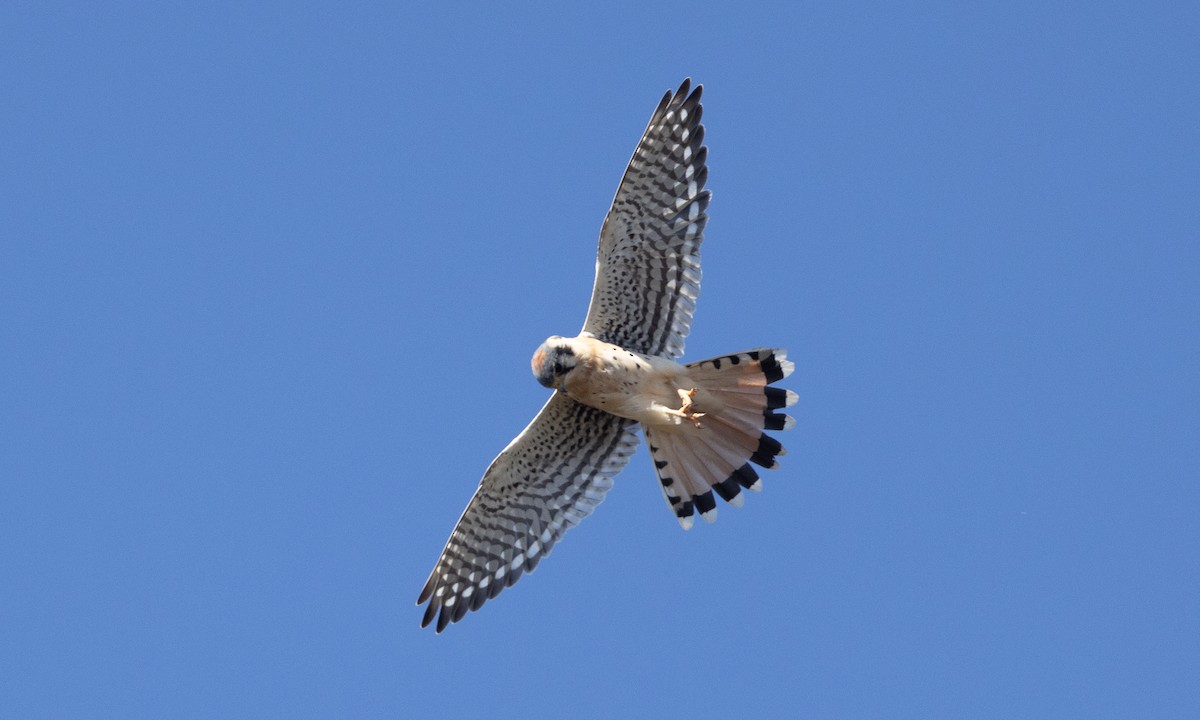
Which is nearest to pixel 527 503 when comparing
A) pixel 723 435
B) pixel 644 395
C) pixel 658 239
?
pixel 644 395

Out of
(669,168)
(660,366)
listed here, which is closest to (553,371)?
(660,366)

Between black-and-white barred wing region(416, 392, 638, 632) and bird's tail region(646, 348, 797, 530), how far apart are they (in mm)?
433

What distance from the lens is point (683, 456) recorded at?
12.1 metres

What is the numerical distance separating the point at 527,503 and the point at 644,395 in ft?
4.63

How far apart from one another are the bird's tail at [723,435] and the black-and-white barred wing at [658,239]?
15.7 inches

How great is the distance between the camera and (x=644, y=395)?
1159 centimetres

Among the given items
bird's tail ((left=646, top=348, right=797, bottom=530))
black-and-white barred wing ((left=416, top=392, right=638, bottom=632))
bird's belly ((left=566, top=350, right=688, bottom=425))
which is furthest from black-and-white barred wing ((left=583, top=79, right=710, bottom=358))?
black-and-white barred wing ((left=416, top=392, right=638, bottom=632))

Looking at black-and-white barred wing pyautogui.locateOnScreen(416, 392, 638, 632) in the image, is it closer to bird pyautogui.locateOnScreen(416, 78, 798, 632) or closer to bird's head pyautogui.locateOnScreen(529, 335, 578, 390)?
bird pyautogui.locateOnScreen(416, 78, 798, 632)

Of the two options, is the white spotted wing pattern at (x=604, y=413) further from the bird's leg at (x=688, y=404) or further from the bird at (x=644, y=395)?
the bird's leg at (x=688, y=404)

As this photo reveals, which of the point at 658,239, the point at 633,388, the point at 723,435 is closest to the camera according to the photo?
the point at 633,388

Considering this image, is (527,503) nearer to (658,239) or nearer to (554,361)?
(554,361)

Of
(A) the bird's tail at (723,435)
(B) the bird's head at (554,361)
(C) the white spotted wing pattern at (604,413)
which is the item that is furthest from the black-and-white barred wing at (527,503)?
(B) the bird's head at (554,361)

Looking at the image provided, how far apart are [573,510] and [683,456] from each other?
0.94 metres

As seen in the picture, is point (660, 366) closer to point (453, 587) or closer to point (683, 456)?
point (683, 456)
